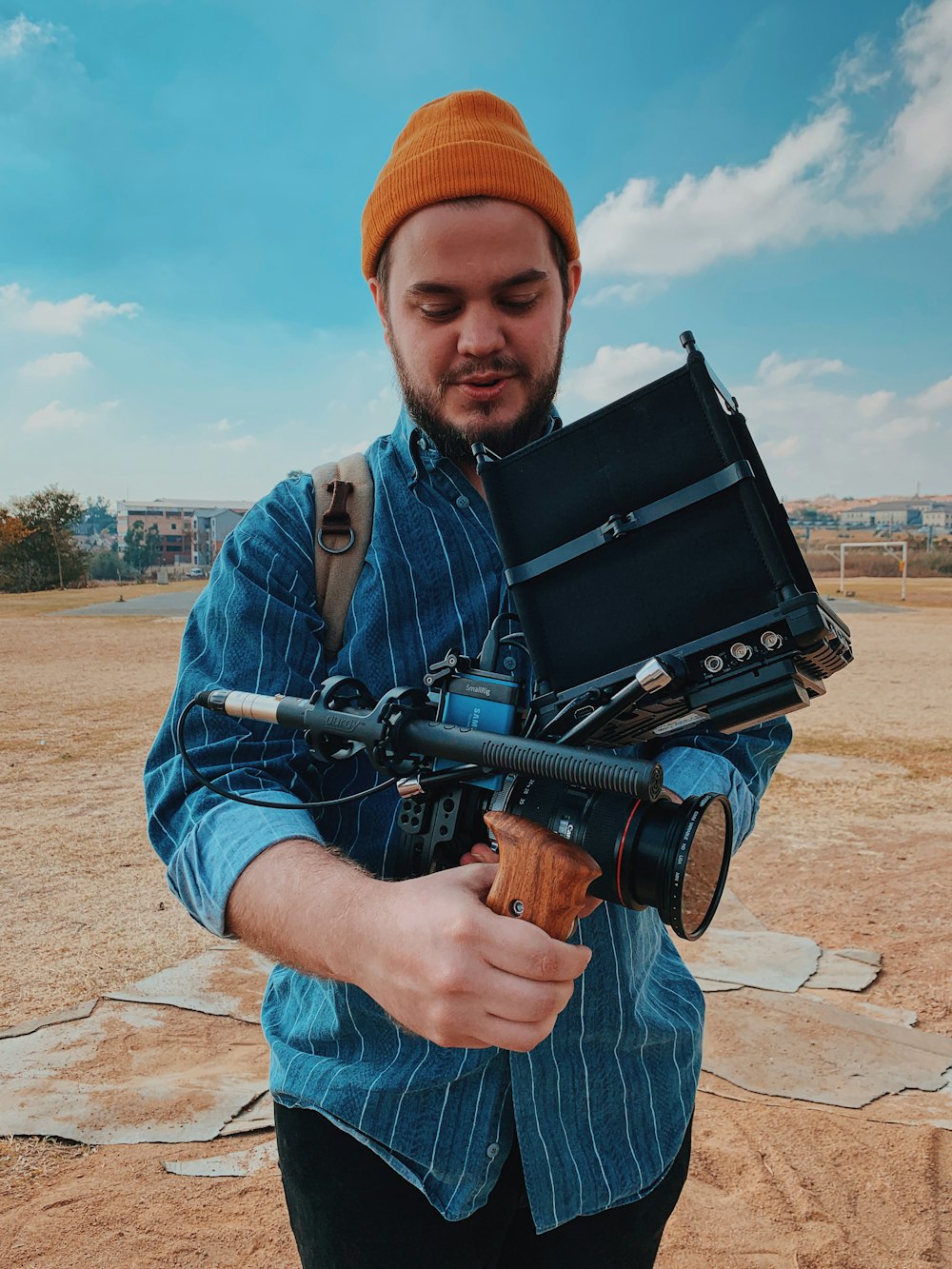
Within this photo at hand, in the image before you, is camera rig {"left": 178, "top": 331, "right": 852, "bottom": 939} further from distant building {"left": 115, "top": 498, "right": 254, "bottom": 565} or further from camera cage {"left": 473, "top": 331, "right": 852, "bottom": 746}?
distant building {"left": 115, "top": 498, "right": 254, "bottom": 565}

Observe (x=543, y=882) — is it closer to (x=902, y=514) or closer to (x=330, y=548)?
(x=330, y=548)

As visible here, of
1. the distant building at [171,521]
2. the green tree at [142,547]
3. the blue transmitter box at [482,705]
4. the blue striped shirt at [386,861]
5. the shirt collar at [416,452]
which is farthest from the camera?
the distant building at [171,521]

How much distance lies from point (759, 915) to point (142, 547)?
3308 inches

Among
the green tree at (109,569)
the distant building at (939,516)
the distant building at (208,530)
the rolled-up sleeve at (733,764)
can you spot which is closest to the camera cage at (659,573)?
the rolled-up sleeve at (733,764)

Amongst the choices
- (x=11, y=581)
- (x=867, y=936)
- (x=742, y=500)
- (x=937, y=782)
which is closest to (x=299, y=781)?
(x=742, y=500)

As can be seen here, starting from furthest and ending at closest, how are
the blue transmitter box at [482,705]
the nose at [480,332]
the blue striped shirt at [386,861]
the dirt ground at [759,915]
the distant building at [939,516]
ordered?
the distant building at [939,516]
the dirt ground at [759,915]
the nose at [480,332]
the blue striped shirt at [386,861]
the blue transmitter box at [482,705]

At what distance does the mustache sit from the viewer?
1948mm

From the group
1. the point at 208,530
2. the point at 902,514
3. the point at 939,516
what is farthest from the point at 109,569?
the point at 939,516

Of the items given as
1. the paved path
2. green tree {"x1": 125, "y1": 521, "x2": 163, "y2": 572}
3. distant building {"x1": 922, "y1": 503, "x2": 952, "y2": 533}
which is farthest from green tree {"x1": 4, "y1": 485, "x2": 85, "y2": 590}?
distant building {"x1": 922, "y1": 503, "x2": 952, "y2": 533}

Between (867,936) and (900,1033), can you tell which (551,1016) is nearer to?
(900,1033)

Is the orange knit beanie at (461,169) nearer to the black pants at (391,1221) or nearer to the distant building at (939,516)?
the black pants at (391,1221)

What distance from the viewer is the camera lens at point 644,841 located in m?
1.46

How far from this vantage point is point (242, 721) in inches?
71.7

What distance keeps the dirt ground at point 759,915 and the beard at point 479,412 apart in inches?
117
